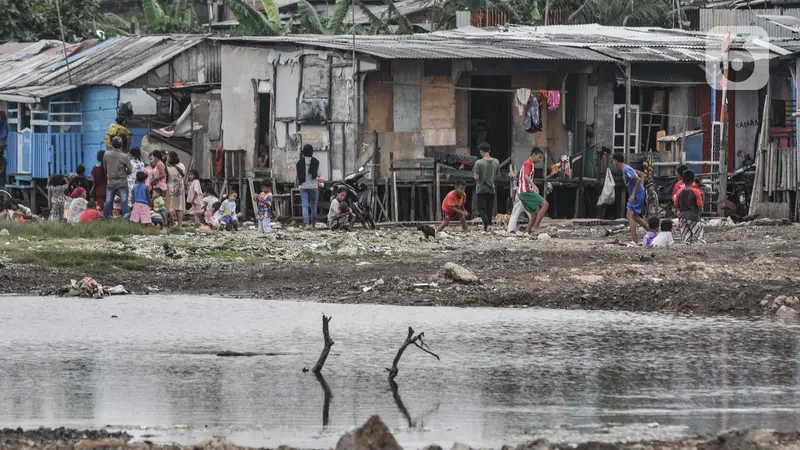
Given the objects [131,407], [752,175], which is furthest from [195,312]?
[752,175]

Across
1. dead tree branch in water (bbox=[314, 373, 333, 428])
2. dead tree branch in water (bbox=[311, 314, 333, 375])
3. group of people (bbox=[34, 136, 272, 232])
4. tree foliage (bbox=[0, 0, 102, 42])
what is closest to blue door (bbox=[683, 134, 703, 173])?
group of people (bbox=[34, 136, 272, 232])

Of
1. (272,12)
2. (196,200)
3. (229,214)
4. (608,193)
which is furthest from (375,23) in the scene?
(229,214)

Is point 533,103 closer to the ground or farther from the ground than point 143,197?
farther from the ground

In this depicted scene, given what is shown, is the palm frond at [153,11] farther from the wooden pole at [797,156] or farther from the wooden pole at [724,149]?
the wooden pole at [797,156]

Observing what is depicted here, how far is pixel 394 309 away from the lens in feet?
41.1

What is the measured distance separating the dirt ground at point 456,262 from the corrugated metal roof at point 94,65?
10329mm

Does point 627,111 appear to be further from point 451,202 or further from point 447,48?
point 451,202

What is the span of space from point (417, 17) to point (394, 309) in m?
27.1

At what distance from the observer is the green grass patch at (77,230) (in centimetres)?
1784

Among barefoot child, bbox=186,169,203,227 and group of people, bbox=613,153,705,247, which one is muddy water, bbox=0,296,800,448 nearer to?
group of people, bbox=613,153,705,247

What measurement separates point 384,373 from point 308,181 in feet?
40.4

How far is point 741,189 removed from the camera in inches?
938

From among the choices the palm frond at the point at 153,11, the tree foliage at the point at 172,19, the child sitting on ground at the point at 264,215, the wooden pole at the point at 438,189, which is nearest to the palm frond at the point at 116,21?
the tree foliage at the point at 172,19

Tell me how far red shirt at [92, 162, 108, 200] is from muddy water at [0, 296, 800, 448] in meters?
7.97
